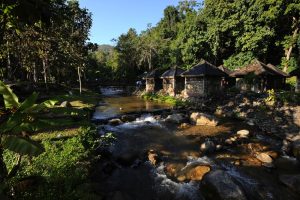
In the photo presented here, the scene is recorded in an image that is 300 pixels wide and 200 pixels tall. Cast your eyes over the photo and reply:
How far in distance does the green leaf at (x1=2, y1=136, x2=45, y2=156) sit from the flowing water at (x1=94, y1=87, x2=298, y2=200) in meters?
4.64

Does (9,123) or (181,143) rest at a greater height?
(9,123)

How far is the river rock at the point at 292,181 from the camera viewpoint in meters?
9.85

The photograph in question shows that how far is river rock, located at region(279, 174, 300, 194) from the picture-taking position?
9852 millimetres

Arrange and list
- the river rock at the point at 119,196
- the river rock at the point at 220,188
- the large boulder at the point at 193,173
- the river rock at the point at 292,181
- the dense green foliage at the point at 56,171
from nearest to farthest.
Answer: the dense green foliage at the point at 56,171 → the river rock at the point at 119,196 → the river rock at the point at 220,188 → the river rock at the point at 292,181 → the large boulder at the point at 193,173

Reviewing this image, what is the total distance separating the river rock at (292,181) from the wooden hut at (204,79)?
20594 millimetres

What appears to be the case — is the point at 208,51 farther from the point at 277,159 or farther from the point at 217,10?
the point at 277,159

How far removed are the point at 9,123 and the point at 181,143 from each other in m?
12.0

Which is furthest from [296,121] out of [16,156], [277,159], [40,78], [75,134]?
[40,78]

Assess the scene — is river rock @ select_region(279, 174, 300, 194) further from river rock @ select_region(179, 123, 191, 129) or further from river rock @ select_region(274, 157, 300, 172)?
river rock @ select_region(179, 123, 191, 129)

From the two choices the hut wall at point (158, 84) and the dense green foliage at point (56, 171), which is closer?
the dense green foliage at point (56, 171)

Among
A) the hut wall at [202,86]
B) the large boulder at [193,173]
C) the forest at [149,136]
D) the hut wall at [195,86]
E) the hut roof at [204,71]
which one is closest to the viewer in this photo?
the forest at [149,136]

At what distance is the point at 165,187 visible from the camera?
10234 mm

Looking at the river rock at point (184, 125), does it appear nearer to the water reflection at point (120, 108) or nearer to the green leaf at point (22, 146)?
the water reflection at point (120, 108)

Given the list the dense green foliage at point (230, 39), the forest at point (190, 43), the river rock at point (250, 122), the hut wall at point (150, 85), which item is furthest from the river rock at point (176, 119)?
the dense green foliage at point (230, 39)
